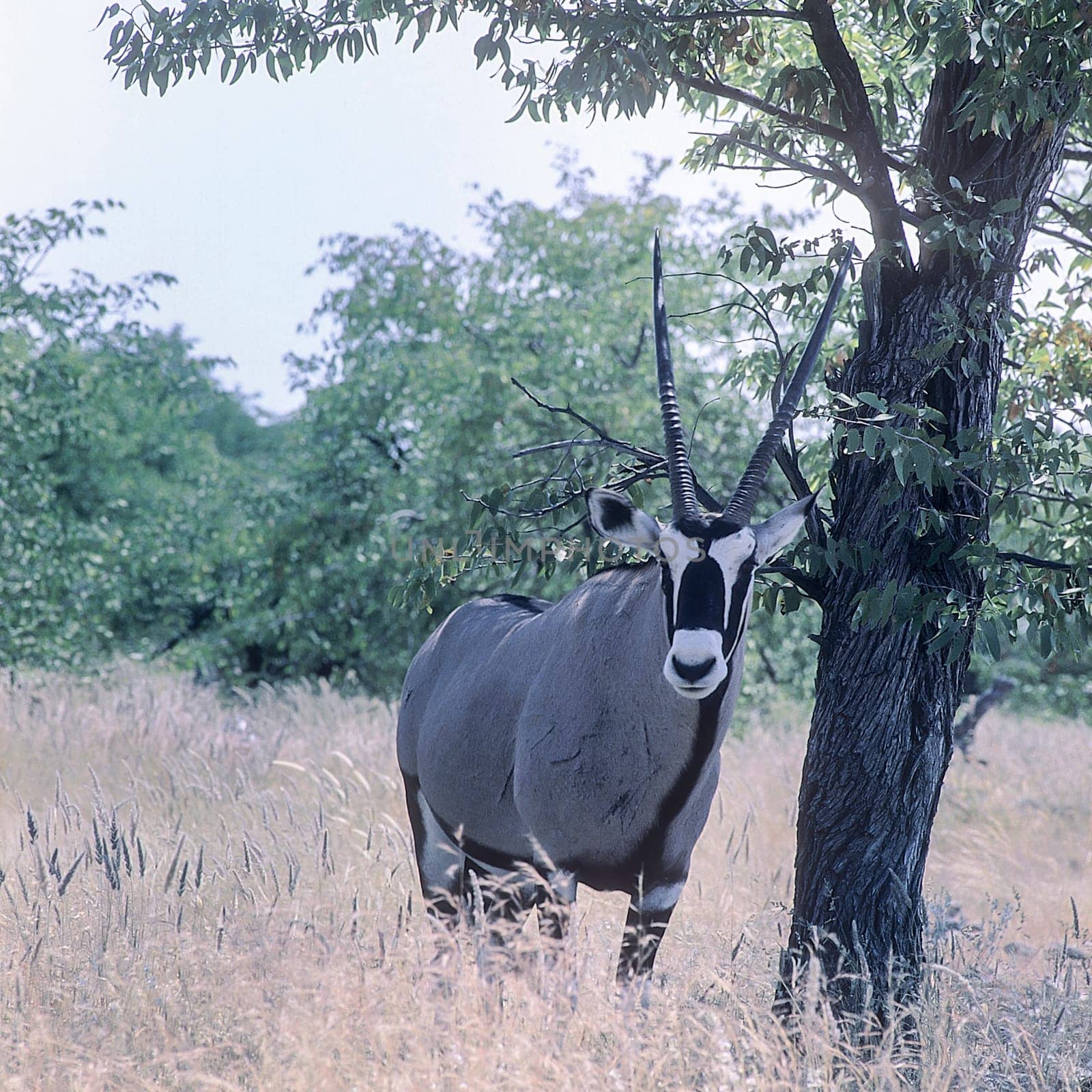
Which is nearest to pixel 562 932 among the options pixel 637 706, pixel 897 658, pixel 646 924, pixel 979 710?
pixel 646 924

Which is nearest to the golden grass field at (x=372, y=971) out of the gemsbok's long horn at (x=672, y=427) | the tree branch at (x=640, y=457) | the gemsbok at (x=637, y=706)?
the gemsbok at (x=637, y=706)

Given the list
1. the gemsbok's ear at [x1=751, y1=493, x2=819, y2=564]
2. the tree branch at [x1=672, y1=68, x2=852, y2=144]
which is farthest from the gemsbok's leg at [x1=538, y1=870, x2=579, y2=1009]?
the tree branch at [x1=672, y1=68, x2=852, y2=144]

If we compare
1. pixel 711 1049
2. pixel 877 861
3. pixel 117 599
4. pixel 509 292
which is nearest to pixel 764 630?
pixel 509 292

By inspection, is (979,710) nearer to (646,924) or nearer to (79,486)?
(646,924)

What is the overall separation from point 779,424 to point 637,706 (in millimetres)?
1164

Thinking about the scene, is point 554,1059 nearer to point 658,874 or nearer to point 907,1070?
point 658,874

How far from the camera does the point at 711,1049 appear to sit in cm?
342

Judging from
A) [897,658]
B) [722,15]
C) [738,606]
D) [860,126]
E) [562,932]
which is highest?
[722,15]

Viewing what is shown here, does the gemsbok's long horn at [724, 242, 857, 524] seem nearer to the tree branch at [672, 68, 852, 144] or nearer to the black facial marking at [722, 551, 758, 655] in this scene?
the black facial marking at [722, 551, 758, 655]

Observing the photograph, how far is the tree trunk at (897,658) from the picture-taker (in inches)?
175

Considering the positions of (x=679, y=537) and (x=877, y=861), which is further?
(x=877, y=861)

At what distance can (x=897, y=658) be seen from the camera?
14.7 feet

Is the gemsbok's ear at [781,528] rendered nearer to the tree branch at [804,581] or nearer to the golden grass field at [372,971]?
the tree branch at [804,581]

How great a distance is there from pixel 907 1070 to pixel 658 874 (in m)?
1.04
